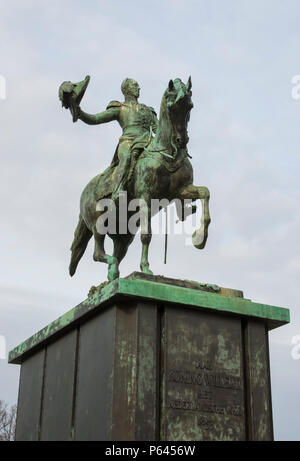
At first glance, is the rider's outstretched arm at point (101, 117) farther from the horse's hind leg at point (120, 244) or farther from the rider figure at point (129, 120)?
the horse's hind leg at point (120, 244)

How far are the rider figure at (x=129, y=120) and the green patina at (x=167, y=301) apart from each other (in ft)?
6.21

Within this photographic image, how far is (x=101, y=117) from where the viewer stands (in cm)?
1005

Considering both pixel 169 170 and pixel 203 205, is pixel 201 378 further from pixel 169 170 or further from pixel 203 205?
pixel 169 170

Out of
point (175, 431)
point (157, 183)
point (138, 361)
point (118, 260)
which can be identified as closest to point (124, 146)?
point (157, 183)

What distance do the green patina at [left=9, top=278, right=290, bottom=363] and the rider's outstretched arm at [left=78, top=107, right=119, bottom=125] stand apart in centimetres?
296

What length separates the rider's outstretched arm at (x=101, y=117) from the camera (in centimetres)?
984

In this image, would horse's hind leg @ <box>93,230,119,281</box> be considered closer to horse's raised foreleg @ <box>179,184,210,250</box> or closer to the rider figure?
the rider figure

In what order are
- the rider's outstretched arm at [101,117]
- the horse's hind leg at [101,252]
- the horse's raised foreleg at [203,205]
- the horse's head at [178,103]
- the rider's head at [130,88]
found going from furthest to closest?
the rider's head at [130,88] < the rider's outstretched arm at [101,117] < the horse's hind leg at [101,252] < the horse's raised foreleg at [203,205] < the horse's head at [178,103]

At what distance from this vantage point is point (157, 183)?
8.85 metres

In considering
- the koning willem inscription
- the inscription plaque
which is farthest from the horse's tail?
the koning willem inscription

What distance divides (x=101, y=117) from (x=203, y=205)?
227 centimetres

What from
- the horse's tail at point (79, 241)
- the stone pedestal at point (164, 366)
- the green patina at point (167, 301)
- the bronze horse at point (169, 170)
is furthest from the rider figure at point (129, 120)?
the stone pedestal at point (164, 366)

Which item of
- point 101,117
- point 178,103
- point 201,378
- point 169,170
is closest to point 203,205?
point 169,170
